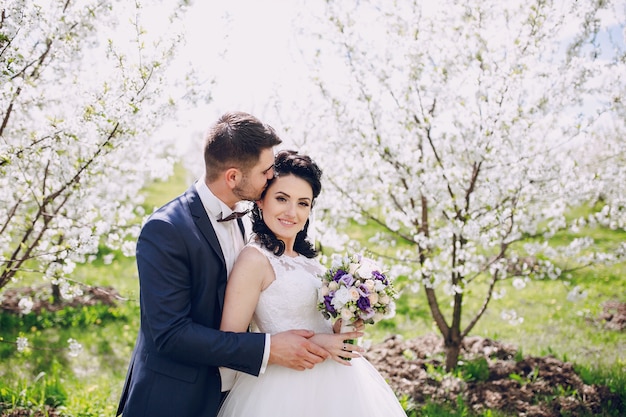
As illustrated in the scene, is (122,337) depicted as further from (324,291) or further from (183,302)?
(324,291)

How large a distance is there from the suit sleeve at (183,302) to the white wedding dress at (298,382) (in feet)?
0.84

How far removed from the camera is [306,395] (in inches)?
120

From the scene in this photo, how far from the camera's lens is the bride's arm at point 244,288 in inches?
117

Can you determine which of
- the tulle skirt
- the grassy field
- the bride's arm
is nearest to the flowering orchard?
the grassy field

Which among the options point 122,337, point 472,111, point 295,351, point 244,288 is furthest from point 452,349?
point 122,337

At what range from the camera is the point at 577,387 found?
5.49 m

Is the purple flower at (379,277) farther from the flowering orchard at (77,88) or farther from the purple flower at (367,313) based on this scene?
the flowering orchard at (77,88)

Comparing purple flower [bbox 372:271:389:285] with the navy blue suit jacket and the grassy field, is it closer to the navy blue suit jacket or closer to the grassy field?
the navy blue suit jacket

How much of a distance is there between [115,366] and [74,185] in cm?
311

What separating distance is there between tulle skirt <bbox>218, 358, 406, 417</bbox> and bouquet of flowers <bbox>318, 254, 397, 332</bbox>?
33 cm

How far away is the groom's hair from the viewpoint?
3.04 m

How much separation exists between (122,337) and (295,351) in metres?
5.35

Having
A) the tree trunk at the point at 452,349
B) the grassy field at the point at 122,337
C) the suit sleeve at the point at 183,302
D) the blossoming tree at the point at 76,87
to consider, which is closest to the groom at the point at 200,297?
the suit sleeve at the point at 183,302

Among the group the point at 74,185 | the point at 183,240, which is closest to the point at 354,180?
the point at 74,185
